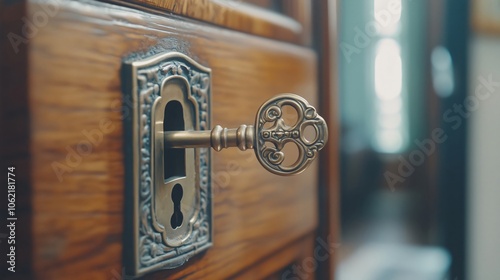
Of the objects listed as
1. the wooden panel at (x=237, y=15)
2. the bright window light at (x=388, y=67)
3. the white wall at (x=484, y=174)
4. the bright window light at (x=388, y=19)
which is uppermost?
the bright window light at (x=388, y=19)

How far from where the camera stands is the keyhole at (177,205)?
13.1 inches

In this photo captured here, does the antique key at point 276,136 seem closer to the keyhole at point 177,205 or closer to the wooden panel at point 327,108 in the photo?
the keyhole at point 177,205

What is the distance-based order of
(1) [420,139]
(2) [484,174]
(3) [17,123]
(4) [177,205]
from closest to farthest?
(3) [17,123] → (4) [177,205] → (2) [484,174] → (1) [420,139]

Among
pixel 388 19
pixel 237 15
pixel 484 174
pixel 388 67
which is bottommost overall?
pixel 484 174

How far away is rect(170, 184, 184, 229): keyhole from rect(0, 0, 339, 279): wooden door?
0.10 ft

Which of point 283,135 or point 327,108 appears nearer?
point 283,135

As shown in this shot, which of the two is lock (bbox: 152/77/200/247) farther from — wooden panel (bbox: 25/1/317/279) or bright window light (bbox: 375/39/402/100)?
bright window light (bbox: 375/39/402/100)

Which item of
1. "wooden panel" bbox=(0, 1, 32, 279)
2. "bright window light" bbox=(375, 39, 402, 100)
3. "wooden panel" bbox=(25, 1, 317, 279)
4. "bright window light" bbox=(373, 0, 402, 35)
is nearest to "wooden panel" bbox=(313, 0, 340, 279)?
"wooden panel" bbox=(25, 1, 317, 279)

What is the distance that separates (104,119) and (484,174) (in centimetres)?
133

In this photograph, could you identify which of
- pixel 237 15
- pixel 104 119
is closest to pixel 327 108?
pixel 237 15

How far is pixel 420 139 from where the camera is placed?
3.45 meters

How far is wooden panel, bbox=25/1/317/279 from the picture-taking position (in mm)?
234

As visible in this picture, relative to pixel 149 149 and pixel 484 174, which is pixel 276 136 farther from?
pixel 484 174

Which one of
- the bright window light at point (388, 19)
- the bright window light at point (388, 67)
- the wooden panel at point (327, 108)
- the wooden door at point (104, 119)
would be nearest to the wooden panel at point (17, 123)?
the wooden door at point (104, 119)
